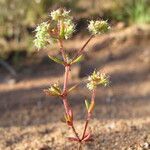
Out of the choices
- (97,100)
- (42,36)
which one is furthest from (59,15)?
(97,100)

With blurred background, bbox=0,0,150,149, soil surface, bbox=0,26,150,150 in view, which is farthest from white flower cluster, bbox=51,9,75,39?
blurred background, bbox=0,0,150,149

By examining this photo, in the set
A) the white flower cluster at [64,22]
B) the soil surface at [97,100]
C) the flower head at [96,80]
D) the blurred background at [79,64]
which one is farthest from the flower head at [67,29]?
the blurred background at [79,64]

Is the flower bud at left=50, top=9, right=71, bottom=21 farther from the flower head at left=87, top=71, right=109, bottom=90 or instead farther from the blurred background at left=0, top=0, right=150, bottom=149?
the blurred background at left=0, top=0, right=150, bottom=149

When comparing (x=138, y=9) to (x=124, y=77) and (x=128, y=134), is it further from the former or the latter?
(x=128, y=134)

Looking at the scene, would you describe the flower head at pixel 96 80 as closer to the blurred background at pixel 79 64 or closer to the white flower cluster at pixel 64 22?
the white flower cluster at pixel 64 22

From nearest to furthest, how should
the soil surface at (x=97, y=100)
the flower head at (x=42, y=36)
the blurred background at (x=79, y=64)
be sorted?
the flower head at (x=42, y=36) → the soil surface at (x=97, y=100) → the blurred background at (x=79, y=64)

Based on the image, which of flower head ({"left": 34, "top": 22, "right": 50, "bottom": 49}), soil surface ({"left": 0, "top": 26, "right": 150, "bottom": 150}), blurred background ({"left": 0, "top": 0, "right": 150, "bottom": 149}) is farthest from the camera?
blurred background ({"left": 0, "top": 0, "right": 150, "bottom": 149})

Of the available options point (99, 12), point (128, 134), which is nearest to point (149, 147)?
point (128, 134)

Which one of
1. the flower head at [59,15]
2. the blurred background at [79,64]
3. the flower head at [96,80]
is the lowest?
the flower head at [96,80]
